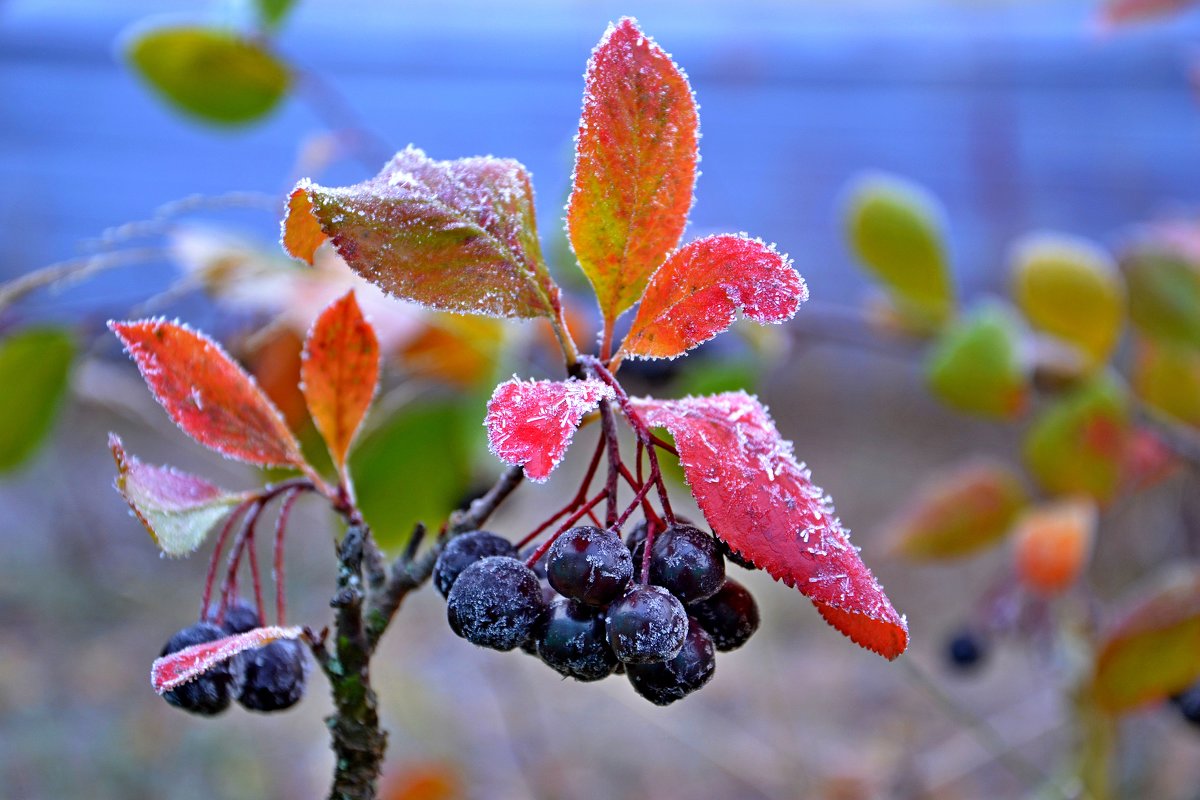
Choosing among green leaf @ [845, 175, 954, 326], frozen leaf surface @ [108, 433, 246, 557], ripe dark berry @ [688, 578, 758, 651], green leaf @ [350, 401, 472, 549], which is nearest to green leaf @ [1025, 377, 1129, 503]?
green leaf @ [845, 175, 954, 326]

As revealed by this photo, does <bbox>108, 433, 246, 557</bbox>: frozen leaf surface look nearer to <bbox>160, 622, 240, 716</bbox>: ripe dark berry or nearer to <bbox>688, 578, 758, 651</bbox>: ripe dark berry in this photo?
<bbox>160, 622, 240, 716</bbox>: ripe dark berry

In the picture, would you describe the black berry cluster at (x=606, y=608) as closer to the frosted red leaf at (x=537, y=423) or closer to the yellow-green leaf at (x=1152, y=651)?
the frosted red leaf at (x=537, y=423)

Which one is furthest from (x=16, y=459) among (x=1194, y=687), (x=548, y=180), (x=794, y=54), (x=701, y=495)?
(x=794, y=54)

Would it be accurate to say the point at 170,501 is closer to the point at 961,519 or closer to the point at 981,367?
the point at 981,367

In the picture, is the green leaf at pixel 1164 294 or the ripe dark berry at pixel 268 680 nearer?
the ripe dark berry at pixel 268 680

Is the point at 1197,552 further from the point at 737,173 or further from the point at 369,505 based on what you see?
the point at 737,173

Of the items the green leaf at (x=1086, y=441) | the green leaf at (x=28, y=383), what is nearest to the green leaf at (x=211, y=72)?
the green leaf at (x=28, y=383)

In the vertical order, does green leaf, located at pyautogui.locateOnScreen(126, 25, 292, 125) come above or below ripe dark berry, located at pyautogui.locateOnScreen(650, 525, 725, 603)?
below

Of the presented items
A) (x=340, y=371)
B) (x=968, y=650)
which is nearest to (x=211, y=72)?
(x=340, y=371)
